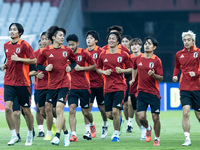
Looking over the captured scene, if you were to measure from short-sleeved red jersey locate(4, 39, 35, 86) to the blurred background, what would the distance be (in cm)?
1897

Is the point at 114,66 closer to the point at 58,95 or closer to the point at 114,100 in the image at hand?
the point at 114,100

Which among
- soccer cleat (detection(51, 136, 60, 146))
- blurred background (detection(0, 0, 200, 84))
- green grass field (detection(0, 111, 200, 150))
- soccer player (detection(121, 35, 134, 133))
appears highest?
blurred background (detection(0, 0, 200, 84))

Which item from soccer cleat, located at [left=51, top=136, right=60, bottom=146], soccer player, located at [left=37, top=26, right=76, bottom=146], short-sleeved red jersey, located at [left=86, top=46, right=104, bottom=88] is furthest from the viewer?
short-sleeved red jersey, located at [left=86, top=46, right=104, bottom=88]

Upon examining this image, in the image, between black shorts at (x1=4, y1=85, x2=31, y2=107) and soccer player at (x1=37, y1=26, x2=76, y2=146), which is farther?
soccer player at (x1=37, y1=26, x2=76, y2=146)

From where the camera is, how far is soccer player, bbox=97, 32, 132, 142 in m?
10.9

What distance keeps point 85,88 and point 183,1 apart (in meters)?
21.1

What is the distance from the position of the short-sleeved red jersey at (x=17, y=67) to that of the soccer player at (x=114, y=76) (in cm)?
182

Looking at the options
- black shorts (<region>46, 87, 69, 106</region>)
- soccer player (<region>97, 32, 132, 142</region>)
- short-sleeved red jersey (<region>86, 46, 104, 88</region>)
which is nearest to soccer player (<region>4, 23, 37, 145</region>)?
black shorts (<region>46, 87, 69, 106</region>)

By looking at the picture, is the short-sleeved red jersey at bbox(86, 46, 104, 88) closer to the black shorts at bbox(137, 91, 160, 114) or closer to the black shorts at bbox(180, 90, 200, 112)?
the black shorts at bbox(137, 91, 160, 114)

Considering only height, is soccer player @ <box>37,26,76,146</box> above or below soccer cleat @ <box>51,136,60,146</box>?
above

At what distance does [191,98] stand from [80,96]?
2515 mm

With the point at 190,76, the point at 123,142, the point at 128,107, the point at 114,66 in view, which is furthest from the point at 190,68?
the point at 128,107

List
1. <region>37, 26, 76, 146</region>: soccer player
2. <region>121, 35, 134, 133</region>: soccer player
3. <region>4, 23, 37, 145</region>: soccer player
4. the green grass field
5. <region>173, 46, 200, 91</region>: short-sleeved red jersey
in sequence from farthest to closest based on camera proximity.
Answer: <region>121, 35, 134, 133</region>: soccer player
<region>173, 46, 200, 91</region>: short-sleeved red jersey
<region>37, 26, 76, 146</region>: soccer player
<region>4, 23, 37, 145</region>: soccer player
the green grass field

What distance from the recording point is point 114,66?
36.3ft
